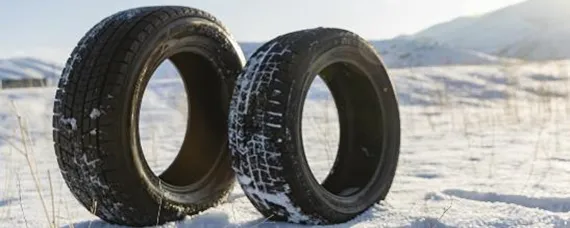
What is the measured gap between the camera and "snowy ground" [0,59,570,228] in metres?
2.92

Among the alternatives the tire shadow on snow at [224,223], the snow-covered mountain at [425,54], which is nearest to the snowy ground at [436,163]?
the tire shadow on snow at [224,223]

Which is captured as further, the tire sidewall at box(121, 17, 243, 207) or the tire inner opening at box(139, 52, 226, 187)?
the tire inner opening at box(139, 52, 226, 187)

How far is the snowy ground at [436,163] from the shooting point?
9.57 ft

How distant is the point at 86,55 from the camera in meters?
2.75

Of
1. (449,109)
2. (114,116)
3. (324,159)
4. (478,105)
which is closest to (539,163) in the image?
(324,159)

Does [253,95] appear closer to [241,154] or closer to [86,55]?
[241,154]

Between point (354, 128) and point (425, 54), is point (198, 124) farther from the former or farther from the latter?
point (425, 54)

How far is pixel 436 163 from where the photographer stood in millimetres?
4852

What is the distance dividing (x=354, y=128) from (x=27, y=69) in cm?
2589

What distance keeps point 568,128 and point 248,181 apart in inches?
213

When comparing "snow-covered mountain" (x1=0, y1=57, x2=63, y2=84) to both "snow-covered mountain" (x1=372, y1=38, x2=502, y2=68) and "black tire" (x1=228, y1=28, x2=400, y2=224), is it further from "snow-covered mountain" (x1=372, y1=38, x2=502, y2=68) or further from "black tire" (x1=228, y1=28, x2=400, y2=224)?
"black tire" (x1=228, y1=28, x2=400, y2=224)

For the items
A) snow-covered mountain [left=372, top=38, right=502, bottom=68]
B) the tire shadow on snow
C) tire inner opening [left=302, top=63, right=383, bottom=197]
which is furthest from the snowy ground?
snow-covered mountain [left=372, top=38, right=502, bottom=68]

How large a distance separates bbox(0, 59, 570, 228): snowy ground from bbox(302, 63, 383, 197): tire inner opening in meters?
0.23

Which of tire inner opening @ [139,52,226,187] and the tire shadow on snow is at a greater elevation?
tire inner opening @ [139,52,226,187]
